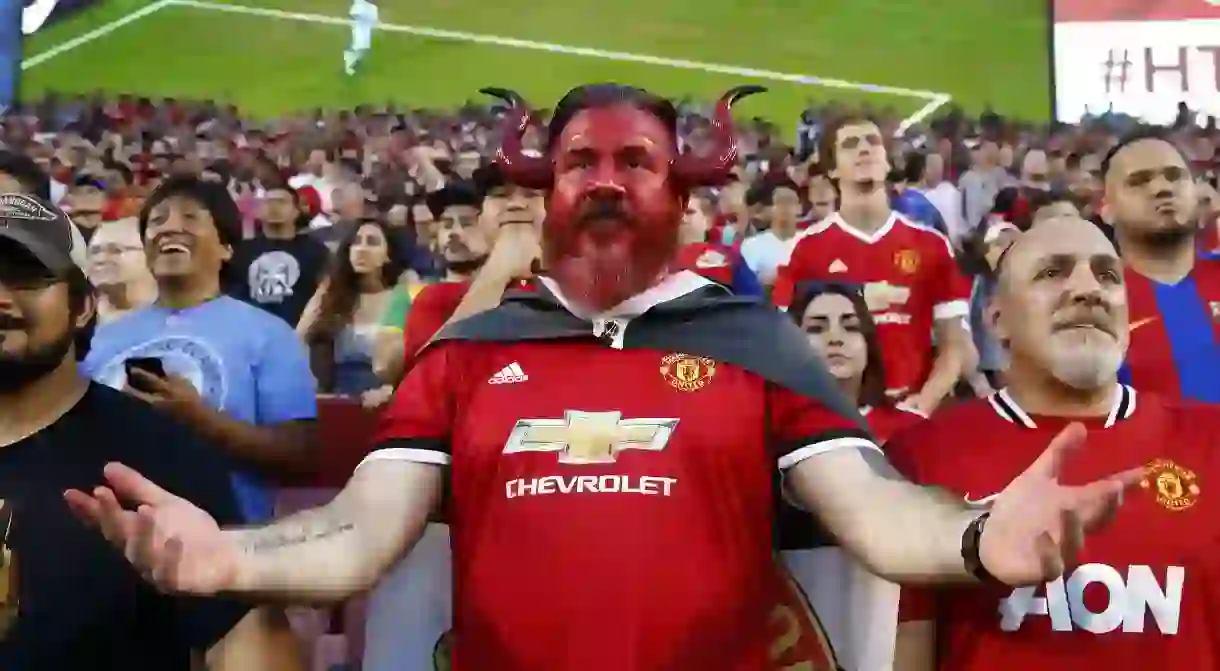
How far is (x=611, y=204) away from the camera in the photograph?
4.24ft

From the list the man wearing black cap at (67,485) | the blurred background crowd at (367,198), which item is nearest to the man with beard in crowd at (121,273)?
the blurred background crowd at (367,198)

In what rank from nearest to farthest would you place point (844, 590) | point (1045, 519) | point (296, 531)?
point (1045, 519) < point (296, 531) < point (844, 590)

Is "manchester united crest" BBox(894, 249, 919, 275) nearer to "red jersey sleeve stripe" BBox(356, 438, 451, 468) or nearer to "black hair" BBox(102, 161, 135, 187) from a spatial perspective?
"red jersey sleeve stripe" BBox(356, 438, 451, 468)

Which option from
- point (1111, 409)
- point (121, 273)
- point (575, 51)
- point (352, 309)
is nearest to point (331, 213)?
point (352, 309)

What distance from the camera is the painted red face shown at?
1.30 m

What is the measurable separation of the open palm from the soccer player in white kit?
1.45 metres

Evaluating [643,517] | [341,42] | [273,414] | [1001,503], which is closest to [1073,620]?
[1001,503]

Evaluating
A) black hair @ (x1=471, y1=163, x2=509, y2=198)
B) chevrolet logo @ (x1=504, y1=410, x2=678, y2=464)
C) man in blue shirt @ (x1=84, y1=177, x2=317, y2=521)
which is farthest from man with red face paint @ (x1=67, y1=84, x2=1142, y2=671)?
black hair @ (x1=471, y1=163, x2=509, y2=198)

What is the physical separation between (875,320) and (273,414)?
109 centimetres

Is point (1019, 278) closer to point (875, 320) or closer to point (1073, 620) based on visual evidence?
point (1073, 620)

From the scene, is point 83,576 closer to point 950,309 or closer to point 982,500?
point 982,500

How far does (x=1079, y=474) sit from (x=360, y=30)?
1699 mm

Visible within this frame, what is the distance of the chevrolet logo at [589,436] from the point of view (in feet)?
4.10

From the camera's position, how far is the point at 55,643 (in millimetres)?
1260
